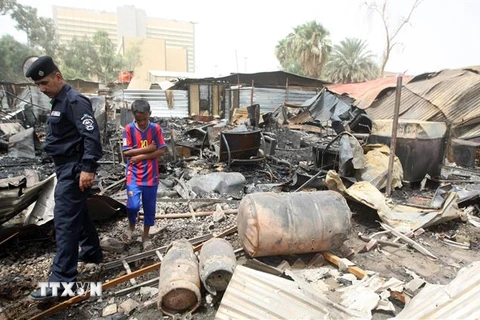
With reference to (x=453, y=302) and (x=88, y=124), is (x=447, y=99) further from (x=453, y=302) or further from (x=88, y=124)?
(x=88, y=124)

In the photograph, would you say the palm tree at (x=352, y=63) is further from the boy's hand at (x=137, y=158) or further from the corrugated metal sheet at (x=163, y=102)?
the boy's hand at (x=137, y=158)

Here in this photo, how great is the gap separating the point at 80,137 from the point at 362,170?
4473 millimetres

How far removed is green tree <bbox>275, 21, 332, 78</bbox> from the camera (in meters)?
28.1

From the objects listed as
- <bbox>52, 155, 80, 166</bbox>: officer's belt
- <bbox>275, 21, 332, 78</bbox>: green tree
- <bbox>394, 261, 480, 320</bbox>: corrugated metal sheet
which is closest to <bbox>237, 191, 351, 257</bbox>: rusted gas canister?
<bbox>394, 261, 480, 320</bbox>: corrugated metal sheet

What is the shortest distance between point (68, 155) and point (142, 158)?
788mm

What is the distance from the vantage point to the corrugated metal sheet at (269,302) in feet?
6.48

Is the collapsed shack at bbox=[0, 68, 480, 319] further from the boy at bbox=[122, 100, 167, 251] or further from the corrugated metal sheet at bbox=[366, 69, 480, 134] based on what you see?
the corrugated metal sheet at bbox=[366, 69, 480, 134]

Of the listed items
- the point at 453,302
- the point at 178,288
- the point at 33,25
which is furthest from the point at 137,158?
the point at 33,25

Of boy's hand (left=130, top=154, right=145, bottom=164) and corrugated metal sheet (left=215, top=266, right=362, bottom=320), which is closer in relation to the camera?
corrugated metal sheet (left=215, top=266, right=362, bottom=320)

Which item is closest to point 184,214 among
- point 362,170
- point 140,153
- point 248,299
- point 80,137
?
point 140,153

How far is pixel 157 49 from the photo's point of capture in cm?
7038

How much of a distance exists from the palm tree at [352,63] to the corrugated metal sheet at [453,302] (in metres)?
32.5

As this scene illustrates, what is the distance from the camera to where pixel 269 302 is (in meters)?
2.06

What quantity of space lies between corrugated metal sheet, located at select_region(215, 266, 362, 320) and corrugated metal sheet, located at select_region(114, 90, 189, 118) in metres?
18.6
